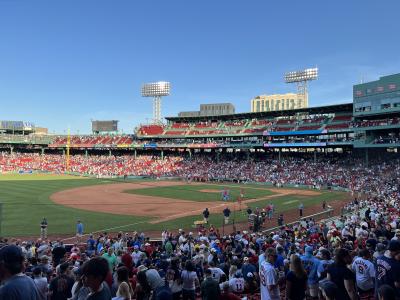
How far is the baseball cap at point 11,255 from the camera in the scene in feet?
11.3

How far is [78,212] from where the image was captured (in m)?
31.5

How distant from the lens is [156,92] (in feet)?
366

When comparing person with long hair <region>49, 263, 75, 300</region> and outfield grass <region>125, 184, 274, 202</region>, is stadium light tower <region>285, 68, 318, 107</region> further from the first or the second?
person with long hair <region>49, 263, 75, 300</region>

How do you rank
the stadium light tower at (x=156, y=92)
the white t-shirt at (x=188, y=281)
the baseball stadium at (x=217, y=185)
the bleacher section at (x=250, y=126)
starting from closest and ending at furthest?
the white t-shirt at (x=188, y=281) < the baseball stadium at (x=217, y=185) < the bleacher section at (x=250, y=126) < the stadium light tower at (x=156, y=92)

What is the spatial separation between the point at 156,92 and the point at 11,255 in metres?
111

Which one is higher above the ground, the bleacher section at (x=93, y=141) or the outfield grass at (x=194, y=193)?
the bleacher section at (x=93, y=141)

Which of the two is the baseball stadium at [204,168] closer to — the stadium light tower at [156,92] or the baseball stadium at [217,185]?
the baseball stadium at [217,185]

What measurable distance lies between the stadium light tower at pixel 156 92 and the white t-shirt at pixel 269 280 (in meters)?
104

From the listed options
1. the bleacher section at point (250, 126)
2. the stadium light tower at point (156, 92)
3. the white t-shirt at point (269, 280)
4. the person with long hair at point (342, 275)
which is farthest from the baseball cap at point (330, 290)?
the stadium light tower at point (156, 92)

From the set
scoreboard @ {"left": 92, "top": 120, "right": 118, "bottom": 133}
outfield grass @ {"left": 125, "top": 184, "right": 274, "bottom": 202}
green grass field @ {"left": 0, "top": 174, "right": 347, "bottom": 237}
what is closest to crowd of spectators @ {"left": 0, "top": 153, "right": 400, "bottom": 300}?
green grass field @ {"left": 0, "top": 174, "right": 347, "bottom": 237}

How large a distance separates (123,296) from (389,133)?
5702 centimetres

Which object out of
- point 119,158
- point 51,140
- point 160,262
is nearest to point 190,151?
point 119,158

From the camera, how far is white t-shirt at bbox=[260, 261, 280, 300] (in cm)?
661

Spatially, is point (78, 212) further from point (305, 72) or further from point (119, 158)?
point (305, 72)
